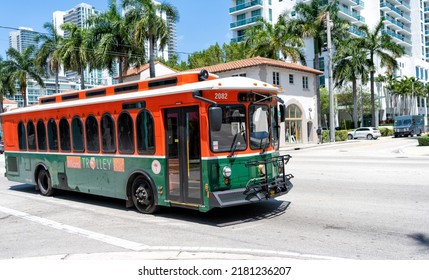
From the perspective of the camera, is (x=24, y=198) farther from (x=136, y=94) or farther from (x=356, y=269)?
(x=356, y=269)

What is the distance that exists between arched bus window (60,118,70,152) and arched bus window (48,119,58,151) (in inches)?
13.7

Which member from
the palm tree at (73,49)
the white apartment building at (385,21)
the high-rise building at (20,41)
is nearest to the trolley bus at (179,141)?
the palm tree at (73,49)

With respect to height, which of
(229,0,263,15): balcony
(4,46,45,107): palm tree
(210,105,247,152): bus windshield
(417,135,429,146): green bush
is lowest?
(417,135,429,146): green bush

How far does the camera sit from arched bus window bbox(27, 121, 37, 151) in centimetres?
1233

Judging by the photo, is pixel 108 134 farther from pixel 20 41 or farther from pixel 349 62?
pixel 20 41

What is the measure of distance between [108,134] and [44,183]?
413 centimetres

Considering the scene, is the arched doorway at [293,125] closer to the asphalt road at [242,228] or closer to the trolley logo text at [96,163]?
the asphalt road at [242,228]

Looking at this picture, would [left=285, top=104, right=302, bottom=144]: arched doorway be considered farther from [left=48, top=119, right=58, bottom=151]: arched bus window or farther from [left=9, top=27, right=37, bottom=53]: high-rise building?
[left=9, top=27, right=37, bottom=53]: high-rise building

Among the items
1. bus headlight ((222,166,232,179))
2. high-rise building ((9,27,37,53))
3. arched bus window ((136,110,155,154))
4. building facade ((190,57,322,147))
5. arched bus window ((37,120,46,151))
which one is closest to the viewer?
bus headlight ((222,166,232,179))

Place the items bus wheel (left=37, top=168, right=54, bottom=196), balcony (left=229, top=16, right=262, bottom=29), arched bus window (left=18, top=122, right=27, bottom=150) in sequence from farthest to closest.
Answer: balcony (left=229, top=16, right=262, bottom=29) < arched bus window (left=18, top=122, right=27, bottom=150) < bus wheel (left=37, top=168, right=54, bottom=196)

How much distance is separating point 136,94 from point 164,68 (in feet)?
133

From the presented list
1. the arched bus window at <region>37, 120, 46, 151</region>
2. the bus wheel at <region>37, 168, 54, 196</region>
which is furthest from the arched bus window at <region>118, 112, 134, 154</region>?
the bus wheel at <region>37, 168, 54, 196</region>

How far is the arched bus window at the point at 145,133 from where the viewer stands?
854cm

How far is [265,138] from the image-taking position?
27.8 feet
